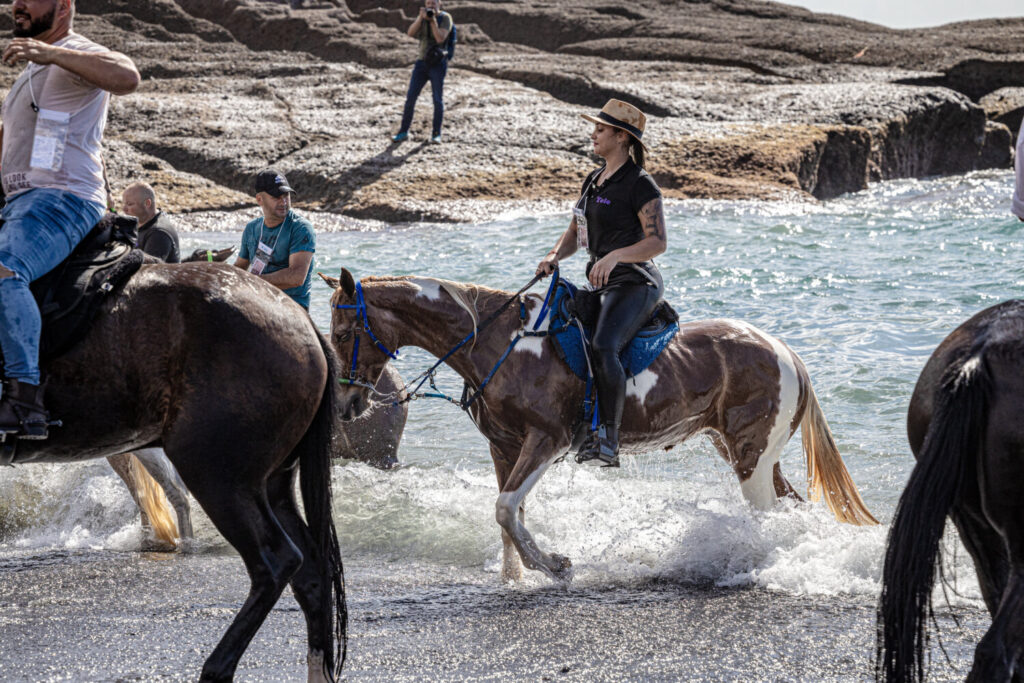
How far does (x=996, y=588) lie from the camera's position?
3838 millimetres

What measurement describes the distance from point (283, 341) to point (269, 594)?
915 millimetres

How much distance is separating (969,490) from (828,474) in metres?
3.28

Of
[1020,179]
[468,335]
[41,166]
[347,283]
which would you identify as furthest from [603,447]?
[41,166]

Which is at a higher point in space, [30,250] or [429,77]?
[30,250]

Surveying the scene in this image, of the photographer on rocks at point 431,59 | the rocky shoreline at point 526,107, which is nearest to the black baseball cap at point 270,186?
the rocky shoreline at point 526,107

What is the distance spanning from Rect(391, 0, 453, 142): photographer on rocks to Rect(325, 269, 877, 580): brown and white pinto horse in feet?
43.9

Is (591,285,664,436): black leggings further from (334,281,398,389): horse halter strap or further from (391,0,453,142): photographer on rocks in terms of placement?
(391,0,453,142): photographer on rocks

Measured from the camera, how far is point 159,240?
25.8ft

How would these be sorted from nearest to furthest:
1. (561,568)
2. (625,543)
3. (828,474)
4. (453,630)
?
(453,630), (561,568), (625,543), (828,474)

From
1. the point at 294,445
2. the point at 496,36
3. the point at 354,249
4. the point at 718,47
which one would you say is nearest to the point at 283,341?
the point at 294,445

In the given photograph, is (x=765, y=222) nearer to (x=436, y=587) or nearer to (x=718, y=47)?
(x=436, y=587)

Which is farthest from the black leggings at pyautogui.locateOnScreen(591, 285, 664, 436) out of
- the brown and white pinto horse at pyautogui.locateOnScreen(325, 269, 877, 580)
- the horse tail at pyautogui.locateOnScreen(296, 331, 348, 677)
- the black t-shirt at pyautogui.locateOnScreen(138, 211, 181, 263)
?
the black t-shirt at pyautogui.locateOnScreen(138, 211, 181, 263)

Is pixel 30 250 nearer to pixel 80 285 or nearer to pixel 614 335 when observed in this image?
pixel 80 285

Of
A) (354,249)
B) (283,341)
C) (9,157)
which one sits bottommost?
(354,249)
